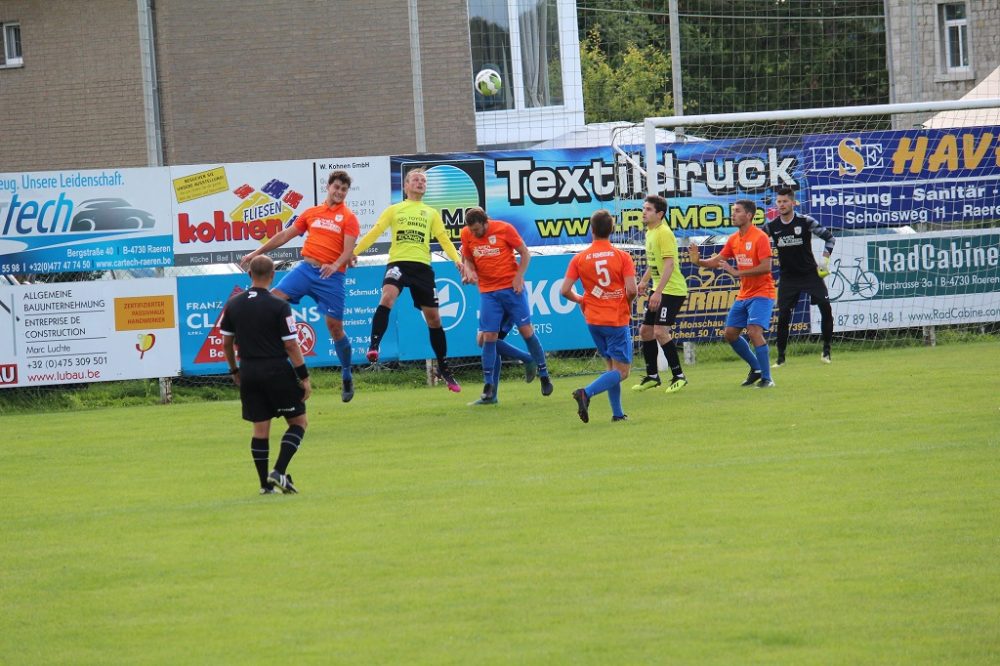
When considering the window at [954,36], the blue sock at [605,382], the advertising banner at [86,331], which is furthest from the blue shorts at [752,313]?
the window at [954,36]

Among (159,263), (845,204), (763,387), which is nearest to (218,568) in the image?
(763,387)

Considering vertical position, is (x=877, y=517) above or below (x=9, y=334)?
below

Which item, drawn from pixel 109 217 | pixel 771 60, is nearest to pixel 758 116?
pixel 109 217

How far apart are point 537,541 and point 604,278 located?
5.29m

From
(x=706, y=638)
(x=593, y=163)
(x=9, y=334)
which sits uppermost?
(x=593, y=163)

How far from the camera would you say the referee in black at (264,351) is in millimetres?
9711

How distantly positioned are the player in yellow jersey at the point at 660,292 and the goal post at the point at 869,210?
2996 mm

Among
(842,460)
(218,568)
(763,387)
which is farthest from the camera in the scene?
(763,387)

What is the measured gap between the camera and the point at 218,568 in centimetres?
773

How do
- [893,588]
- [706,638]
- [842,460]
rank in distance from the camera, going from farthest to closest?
[842,460]
[893,588]
[706,638]

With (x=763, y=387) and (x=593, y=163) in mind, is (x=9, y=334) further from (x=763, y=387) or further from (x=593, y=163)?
(x=763, y=387)

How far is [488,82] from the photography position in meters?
25.5

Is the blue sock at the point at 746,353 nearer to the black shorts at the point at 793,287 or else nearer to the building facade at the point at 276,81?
the black shorts at the point at 793,287

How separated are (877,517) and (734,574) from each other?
5.22 feet
